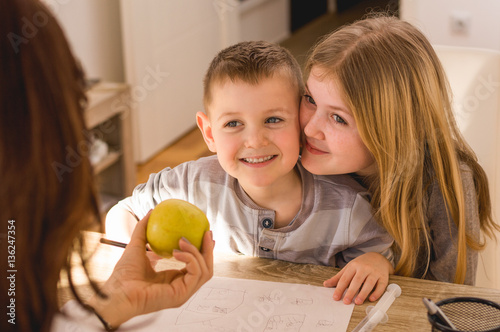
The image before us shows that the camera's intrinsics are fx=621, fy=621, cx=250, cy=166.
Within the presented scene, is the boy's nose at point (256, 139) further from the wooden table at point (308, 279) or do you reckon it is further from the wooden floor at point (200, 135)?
the wooden floor at point (200, 135)

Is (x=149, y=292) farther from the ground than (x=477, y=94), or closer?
closer

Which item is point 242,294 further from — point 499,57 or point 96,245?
point 499,57

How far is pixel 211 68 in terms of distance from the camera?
1229mm

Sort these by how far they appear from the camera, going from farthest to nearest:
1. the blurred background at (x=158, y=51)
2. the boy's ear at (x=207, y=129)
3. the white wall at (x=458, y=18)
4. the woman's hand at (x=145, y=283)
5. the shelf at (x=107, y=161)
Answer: the white wall at (x=458, y=18)
the blurred background at (x=158, y=51)
the shelf at (x=107, y=161)
the boy's ear at (x=207, y=129)
the woman's hand at (x=145, y=283)

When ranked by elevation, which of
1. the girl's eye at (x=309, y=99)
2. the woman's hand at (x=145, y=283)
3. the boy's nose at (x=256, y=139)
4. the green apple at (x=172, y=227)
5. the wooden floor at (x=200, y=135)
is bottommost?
the wooden floor at (x=200, y=135)

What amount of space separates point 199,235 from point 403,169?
434 millimetres

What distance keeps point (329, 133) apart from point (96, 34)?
2.26 metres

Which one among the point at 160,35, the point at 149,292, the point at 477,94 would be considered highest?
the point at 477,94

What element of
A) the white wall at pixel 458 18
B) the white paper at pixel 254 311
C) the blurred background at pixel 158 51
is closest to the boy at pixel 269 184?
the white paper at pixel 254 311

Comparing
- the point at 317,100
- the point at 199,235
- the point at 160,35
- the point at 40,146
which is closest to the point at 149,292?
the point at 199,235

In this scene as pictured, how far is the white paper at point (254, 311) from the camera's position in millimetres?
950

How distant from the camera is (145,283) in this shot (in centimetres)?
91

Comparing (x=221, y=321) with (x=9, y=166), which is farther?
(x=221, y=321)

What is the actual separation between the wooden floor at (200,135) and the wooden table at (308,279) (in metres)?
0.86
